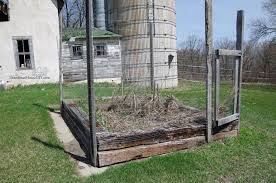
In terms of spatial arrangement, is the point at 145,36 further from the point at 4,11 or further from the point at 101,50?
the point at 4,11

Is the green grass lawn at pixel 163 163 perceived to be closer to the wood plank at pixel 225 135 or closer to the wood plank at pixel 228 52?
the wood plank at pixel 225 135

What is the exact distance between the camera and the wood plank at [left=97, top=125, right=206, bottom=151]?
4.18m

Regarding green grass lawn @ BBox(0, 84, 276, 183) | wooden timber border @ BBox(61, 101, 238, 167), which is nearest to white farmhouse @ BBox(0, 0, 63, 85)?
green grass lawn @ BBox(0, 84, 276, 183)

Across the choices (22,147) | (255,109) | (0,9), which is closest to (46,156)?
(22,147)

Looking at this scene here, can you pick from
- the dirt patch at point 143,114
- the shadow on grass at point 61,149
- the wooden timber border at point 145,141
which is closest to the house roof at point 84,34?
the dirt patch at point 143,114

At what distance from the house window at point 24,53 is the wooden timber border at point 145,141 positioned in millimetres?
11278

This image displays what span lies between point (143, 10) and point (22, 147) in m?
13.0

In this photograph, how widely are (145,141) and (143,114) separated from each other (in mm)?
1706

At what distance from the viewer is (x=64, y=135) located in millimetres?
6082

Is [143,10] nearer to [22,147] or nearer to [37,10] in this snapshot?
[37,10]

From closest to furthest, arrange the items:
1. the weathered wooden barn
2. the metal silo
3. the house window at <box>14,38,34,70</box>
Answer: the house window at <box>14,38,34,70</box>, the weathered wooden barn, the metal silo

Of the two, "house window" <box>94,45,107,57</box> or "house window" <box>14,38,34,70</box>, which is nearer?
"house window" <box>14,38,34,70</box>

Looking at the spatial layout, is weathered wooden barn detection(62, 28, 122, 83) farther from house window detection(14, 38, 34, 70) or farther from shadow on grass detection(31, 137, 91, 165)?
shadow on grass detection(31, 137, 91, 165)

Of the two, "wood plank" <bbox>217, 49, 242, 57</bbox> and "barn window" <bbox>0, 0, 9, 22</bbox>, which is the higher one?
"barn window" <bbox>0, 0, 9, 22</bbox>
